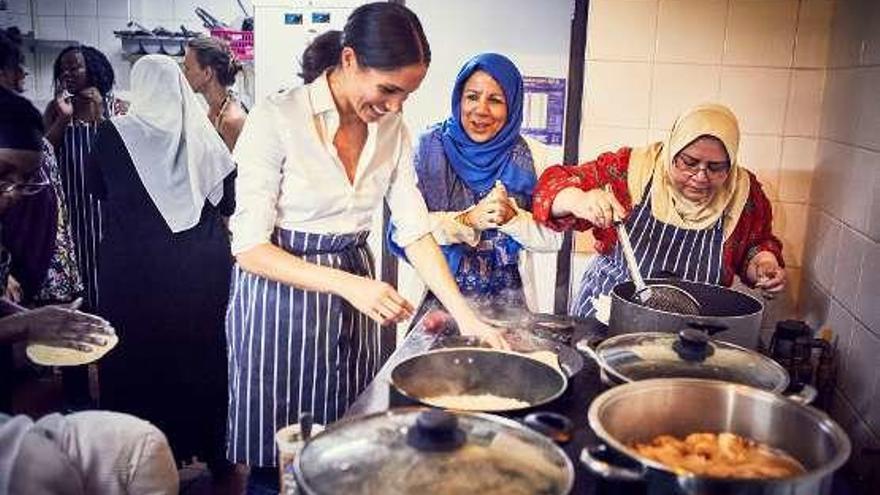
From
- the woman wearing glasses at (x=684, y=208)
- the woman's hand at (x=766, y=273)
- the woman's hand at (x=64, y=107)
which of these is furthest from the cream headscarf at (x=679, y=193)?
the woman's hand at (x=64, y=107)

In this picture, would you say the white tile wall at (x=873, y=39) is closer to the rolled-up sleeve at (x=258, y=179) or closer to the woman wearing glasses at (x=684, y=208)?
the woman wearing glasses at (x=684, y=208)

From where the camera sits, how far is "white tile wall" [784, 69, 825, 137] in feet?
8.41

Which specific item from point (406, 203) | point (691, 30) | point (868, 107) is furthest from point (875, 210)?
point (406, 203)

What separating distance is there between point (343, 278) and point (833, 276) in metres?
1.68

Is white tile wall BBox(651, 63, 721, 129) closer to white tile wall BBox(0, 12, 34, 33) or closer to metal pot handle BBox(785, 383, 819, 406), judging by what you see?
metal pot handle BBox(785, 383, 819, 406)

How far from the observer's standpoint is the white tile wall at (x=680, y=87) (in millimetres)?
2588

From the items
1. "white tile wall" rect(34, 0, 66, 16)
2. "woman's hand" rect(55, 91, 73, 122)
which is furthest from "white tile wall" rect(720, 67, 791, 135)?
"white tile wall" rect(34, 0, 66, 16)

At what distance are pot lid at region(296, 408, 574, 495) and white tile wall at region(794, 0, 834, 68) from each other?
2234 millimetres

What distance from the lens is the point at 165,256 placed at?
257 cm

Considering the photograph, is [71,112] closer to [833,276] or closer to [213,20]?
[213,20]

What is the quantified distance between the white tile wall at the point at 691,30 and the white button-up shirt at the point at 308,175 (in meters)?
1.15

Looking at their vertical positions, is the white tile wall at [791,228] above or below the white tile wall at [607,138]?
below

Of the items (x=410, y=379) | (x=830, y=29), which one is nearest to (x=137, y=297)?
(x=410, y=379)

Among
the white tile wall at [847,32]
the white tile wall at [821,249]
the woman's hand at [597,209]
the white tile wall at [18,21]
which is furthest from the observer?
the white tile wall at [18,21]
